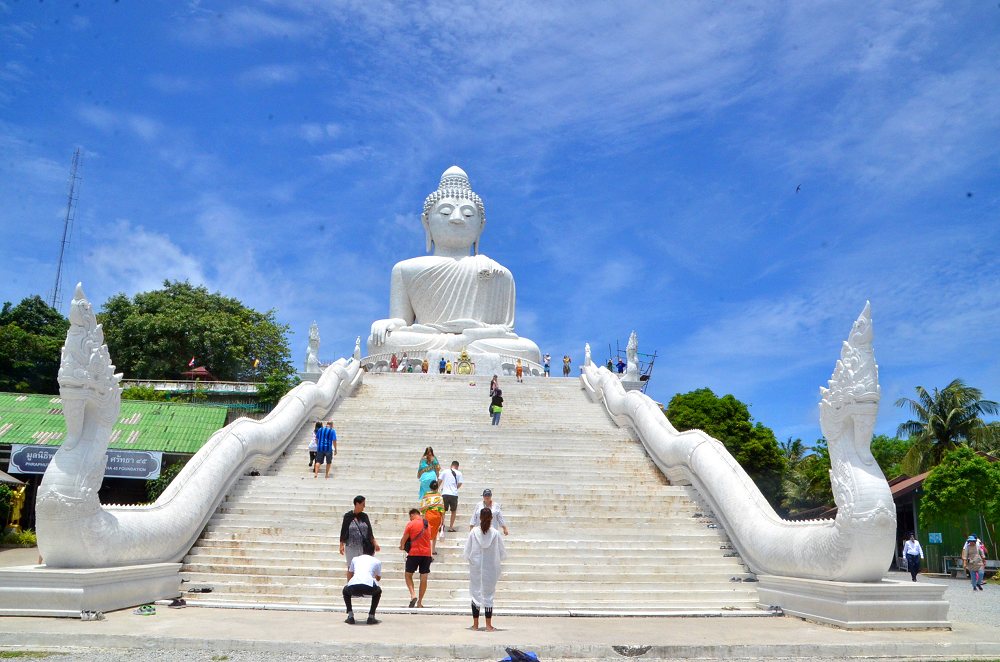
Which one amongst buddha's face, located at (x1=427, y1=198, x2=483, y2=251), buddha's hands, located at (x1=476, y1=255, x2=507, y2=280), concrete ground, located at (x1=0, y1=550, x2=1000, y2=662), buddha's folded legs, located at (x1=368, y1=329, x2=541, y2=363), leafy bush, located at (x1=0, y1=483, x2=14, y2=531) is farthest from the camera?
buddha's face, located at (x1=427, y1=198, x2=483, y2=251)

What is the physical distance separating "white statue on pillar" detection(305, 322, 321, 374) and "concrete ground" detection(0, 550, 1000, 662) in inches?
581

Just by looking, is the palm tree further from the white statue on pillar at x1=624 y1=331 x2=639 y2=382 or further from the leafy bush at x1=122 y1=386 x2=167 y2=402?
the leafy bush at x1=122 y1=386 x2=167 y2=402

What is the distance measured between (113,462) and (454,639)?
1380cm

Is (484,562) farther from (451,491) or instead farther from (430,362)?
(430,362)

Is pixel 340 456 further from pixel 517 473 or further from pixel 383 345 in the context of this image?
pixel 383 345

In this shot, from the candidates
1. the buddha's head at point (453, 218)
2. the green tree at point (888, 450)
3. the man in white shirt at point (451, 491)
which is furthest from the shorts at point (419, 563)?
the green tree at point (888, 450)

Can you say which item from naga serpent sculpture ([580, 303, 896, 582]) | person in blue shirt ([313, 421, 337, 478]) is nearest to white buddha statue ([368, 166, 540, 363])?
person in blue shirt ([313, 421, 337, 478])

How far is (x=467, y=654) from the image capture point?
6406 millimetres

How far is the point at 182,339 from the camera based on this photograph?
123ft

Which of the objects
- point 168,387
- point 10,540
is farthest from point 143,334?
point 10,540

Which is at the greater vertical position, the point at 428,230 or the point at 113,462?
the point at 428,230

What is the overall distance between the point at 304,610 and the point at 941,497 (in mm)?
15309

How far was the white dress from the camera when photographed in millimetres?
7250

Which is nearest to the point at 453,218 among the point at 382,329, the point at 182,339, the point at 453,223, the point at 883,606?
the point at 453,223
